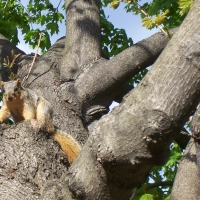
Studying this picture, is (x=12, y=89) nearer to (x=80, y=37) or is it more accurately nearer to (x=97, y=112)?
(x=80, y=37)

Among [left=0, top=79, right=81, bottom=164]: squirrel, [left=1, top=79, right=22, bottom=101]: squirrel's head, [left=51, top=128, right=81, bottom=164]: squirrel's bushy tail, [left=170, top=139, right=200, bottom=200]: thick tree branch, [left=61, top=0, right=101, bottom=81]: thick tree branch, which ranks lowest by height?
[left=170, top=139, right=200, bottom=200]: thick tree branch

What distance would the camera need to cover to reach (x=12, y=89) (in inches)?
192

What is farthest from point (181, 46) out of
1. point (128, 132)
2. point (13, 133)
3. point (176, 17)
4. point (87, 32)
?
point (176, 17)

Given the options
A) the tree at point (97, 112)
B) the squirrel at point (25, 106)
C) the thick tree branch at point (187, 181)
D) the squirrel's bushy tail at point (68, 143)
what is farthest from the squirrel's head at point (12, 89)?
the thick tree branch at point (187, 181)

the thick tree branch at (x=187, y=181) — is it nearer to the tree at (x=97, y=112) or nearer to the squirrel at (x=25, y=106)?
the tree at (x=97, y=112)

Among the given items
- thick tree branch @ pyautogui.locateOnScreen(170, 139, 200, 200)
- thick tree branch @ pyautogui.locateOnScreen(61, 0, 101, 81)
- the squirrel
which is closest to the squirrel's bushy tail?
the squirrel

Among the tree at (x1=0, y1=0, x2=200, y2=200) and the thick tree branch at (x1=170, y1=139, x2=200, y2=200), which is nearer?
the tree at (x1=0, y1=0, x2=200, y2=200)

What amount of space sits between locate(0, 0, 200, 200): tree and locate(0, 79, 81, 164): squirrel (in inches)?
3.4

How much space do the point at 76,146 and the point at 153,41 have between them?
5.08ft

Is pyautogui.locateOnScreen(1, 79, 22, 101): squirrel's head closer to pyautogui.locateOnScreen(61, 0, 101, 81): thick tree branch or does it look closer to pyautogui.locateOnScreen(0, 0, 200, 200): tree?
pyautogui.locateOnScreen(0, 0, 200, 200): tree

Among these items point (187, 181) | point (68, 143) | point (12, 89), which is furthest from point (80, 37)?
point (187, 181)

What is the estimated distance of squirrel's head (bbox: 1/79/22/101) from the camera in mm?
4863

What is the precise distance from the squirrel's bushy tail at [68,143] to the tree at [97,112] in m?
0.07

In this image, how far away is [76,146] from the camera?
13.1 feet
